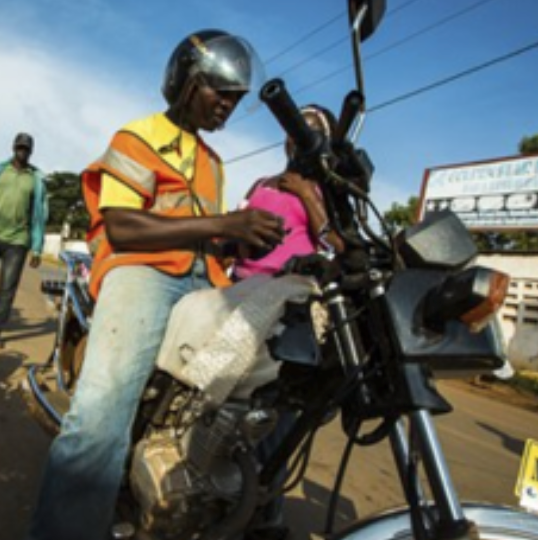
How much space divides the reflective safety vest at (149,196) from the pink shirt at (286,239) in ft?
0.42

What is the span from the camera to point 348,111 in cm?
153

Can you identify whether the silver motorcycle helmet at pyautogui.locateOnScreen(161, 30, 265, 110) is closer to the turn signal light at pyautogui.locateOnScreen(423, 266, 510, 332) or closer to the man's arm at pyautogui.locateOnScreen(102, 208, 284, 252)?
the man's arm at pyautogui.locateOnScreen(102, 208, 284, 252)

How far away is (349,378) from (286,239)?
1.08 m

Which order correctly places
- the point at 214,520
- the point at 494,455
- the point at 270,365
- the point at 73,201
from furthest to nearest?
1. the point at 73,201
2. the point at 494,455
3. the point at 214,520
4. the point at 270,365

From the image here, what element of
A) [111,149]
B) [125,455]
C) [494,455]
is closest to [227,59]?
[111,149]

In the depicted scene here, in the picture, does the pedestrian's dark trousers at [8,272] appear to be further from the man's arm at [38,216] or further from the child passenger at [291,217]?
the child passenger at [291,217]

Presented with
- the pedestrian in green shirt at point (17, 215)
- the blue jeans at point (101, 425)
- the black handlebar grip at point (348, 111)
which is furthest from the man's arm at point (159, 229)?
the pedestrian in green shirt at point (17, 215)

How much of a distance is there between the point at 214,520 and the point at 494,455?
3.91m

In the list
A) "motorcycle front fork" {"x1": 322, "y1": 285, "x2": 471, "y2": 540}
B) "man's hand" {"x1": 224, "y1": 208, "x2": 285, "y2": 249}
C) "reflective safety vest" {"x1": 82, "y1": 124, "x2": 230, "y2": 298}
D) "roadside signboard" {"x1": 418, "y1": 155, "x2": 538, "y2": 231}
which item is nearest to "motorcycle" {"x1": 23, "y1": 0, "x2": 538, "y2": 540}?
"motorcycle front fork" {"x1": 322, "y1": 285, "x2": 471, "y2": 540}

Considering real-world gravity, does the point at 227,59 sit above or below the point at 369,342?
above

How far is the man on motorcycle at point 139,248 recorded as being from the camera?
197cm

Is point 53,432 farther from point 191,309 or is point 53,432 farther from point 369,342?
point 369,342

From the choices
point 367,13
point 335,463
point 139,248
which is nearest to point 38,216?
point 335,463

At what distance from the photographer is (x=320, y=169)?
1548 millimetres
